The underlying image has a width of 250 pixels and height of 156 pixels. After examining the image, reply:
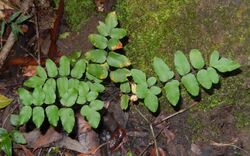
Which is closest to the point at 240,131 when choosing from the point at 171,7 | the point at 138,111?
the point at 138,111

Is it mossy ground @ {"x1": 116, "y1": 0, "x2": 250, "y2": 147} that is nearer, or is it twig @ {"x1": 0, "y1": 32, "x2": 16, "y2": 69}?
mossy ground @ {"x1": 116, "y1": 0, "x2": 250, "y2": 147}

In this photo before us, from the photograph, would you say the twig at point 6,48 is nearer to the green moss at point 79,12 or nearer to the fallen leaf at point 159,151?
the green moss at point 79,12

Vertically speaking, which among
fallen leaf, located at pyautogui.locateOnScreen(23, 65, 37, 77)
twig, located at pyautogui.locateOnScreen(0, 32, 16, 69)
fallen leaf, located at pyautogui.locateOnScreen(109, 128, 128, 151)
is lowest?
fallen leaf, located at pyautogui.locateOnScreen(109, 128, 128, 151)

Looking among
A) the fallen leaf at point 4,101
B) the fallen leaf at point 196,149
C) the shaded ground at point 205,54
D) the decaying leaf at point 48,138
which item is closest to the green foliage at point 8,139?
the decaying leaf at point 48,138

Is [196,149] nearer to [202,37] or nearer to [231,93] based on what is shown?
[231,93]

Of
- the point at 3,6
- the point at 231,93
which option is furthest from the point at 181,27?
the point at 3,6

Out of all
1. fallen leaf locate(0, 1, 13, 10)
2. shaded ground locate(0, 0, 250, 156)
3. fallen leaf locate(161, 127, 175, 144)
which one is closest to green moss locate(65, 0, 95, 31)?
shaded ground locate(0, 0, 250, 156)

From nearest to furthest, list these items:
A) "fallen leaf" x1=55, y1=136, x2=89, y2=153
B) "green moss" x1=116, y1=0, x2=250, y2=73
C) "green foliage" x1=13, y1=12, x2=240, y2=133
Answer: "green foliage" x1=13, y1=12, x2=240, y2=133, "green moss" x1=116, y1=0, x2=250, y2=73, "fallen leaf" x1=55, y1=136, x2=89, y2=153

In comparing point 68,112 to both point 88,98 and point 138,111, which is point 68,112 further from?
point 138,111

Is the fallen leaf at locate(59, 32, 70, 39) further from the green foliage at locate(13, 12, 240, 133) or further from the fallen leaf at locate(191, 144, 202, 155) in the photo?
the fallen leaf at locate(191, 144, 202, 155)
